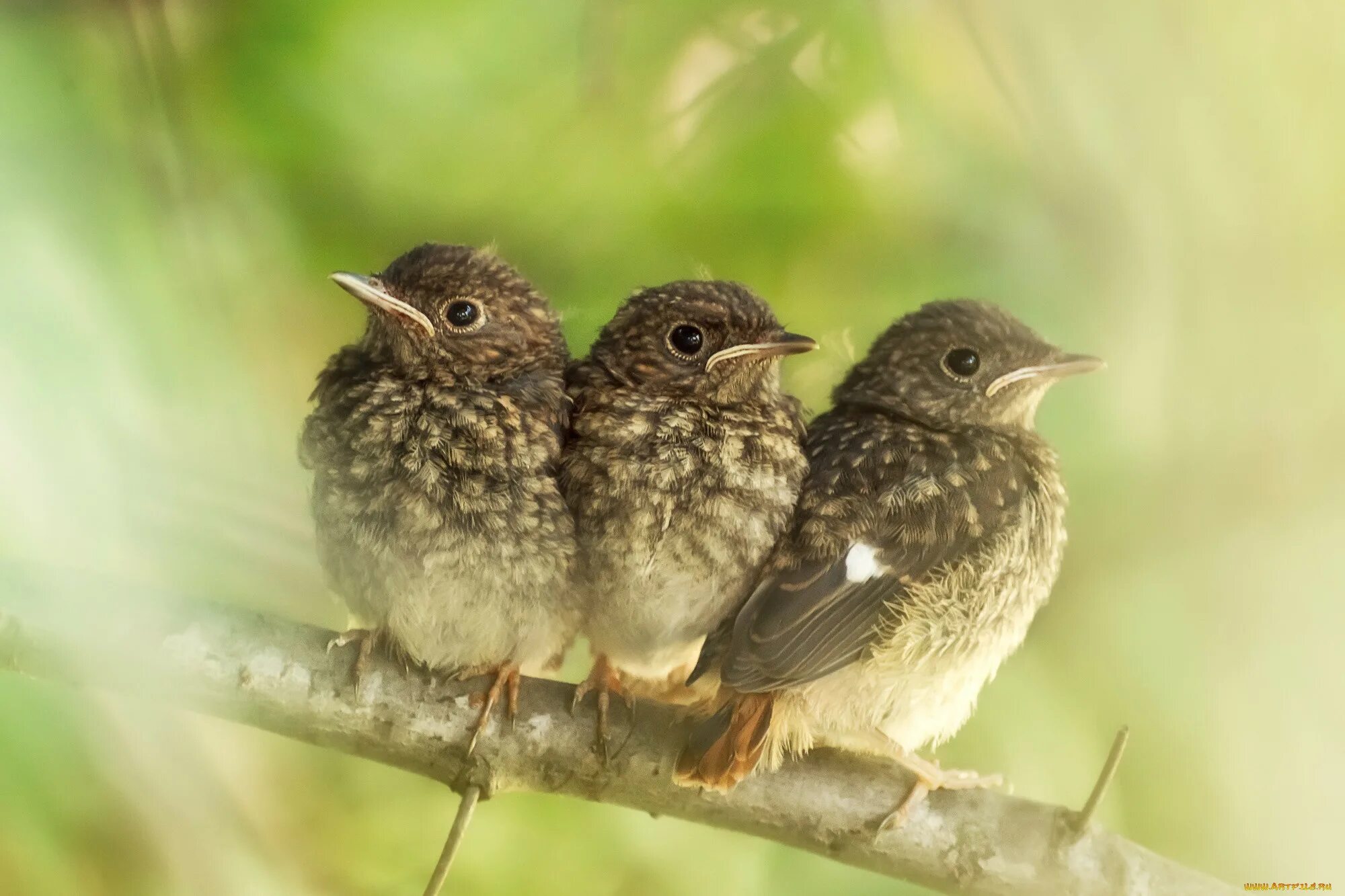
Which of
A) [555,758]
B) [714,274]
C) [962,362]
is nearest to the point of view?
[555,758]

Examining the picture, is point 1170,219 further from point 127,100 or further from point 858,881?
point 127,100

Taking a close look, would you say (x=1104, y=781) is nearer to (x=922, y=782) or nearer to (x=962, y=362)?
(x=922, y=782)

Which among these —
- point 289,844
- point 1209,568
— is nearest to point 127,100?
point 289,844

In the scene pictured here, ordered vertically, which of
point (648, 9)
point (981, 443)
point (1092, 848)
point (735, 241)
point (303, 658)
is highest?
point (648, 9)

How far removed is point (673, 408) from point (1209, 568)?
3.14ft

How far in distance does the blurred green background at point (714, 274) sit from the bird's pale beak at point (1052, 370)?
1.09ft

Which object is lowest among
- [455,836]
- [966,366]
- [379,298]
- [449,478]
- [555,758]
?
[455,836]

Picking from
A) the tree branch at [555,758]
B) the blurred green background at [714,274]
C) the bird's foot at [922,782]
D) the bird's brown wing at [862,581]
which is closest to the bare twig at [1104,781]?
the tree branch at [555,758]

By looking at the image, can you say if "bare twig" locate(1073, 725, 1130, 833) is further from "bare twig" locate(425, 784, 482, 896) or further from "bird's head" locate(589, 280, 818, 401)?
"bare twig" locate(425, 784, 482, 896)

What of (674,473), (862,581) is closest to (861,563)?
(862,581)

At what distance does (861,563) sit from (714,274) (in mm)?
552

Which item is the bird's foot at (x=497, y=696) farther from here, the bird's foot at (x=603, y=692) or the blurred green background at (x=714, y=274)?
the blurred green background at (x=714, y=274)

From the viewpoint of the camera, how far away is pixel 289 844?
167 centimetres

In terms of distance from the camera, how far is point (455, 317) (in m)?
1.46
